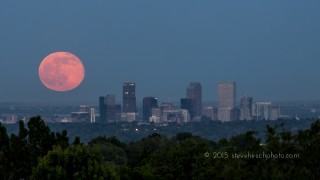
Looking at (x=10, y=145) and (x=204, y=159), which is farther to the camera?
(x=204, y=159)

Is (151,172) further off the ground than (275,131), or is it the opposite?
(275,131)

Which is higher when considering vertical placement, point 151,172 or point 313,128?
point 313,128

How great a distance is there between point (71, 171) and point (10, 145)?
615 centimetres

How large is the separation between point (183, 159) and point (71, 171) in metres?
14.4

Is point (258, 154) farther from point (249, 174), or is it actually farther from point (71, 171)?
point (71, 171)

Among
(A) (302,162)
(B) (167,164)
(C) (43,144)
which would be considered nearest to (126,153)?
(B) (167,164)

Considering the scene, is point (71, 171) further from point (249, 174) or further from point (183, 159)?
point (183, 159)

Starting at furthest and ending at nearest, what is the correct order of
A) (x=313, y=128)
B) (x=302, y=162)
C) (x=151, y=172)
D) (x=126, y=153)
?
(x=126, y=153)
(x=151, y=172)
(x=313, y=128)
(x=302, y=162)

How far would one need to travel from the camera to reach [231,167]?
2622cm

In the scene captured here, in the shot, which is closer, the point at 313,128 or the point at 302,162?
the point at 302,162

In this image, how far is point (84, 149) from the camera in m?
24.4

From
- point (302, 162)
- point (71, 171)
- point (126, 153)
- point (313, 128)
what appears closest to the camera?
point (71, 171)

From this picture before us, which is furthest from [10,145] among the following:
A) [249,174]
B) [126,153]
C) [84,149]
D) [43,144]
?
[126,153]

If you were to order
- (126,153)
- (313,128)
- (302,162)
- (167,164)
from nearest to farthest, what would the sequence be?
1. (302,162)
2. (313,128)
3. (167,164)
4. (126,153)
